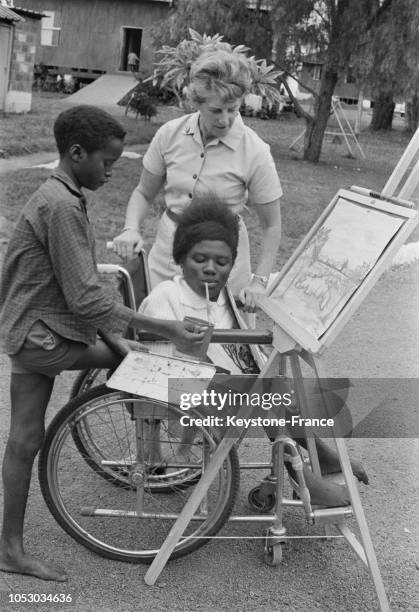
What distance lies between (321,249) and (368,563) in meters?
1.12

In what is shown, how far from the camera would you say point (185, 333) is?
2.69 m

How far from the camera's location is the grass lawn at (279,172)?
9273mm

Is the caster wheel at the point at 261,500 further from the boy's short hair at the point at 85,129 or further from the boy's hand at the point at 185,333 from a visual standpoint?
the boy's short hair at the point at 85,129

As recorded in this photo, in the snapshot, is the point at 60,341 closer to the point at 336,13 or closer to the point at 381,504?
the point at 381,504

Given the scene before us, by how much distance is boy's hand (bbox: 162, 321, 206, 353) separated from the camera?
2.69m

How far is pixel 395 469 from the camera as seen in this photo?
4176 millimetres

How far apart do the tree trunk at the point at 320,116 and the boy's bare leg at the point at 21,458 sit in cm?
1439

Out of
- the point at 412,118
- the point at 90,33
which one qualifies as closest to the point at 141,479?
the point at 412,118

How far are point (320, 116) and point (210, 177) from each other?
45.7 ft

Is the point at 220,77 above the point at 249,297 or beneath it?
above

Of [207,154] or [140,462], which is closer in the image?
[140,462]

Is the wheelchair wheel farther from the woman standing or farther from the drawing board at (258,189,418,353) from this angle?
the woman standing

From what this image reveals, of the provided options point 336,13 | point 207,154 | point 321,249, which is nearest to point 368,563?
point 321,249

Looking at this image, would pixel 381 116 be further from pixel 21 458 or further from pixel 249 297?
pixel 21 458
